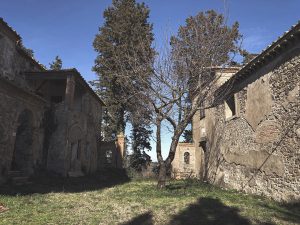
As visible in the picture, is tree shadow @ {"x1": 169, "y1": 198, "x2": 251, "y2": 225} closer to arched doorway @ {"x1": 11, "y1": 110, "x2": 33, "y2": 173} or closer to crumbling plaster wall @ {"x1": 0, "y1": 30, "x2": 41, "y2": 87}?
arched doorway @ {"x1": 11, "y1": 110, "x2": 33, "y2": 173}

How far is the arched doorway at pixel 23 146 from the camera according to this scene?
48.6ft

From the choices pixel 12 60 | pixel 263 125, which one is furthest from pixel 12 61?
pixel 263 125

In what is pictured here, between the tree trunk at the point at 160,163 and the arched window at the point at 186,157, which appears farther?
the arched window at the point at 186,157

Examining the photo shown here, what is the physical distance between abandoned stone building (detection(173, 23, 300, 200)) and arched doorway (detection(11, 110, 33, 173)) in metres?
9.99

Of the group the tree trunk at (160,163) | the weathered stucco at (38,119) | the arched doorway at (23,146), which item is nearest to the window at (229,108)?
the tree trunk at (160,163)

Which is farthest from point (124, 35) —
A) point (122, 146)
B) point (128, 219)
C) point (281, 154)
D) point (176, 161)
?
point (128, 219)

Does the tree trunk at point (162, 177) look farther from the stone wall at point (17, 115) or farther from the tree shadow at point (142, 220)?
the stone wall at point (17, 115)

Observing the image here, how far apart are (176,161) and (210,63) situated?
11586mm

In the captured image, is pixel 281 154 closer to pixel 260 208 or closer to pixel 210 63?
pixel 260 208

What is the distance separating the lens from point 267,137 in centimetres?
1163

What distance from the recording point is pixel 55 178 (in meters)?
15.8

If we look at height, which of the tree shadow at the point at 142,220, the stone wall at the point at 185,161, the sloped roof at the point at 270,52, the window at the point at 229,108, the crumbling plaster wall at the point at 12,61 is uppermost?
the crumbling plaster wall at the point at 12,61

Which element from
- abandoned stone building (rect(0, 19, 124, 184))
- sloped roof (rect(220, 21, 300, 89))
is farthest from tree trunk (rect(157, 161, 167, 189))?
abandoned stone building (rect(0, 19, 124, 184))

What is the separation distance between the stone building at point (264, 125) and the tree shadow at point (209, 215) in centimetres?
266
